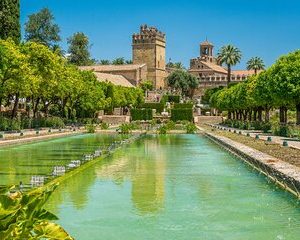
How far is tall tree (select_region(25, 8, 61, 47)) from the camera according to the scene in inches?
3059

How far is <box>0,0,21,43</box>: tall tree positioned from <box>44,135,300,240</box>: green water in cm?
2870

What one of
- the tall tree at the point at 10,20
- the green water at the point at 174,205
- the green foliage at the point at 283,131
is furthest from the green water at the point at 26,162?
the tall tree at the point at 10,20

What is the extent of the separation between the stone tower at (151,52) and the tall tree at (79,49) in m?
23.2

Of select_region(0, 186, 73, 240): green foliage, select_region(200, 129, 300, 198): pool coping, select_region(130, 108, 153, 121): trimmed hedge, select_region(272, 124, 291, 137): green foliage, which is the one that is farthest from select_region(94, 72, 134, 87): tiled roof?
select_region(0, 186, 73, 240): green foliage

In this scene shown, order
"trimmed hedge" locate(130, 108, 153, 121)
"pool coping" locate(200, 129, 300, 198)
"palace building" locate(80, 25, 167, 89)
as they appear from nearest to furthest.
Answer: "pool coping" locate(200, 129, 300, 198), "trimmed hedge" locate(130, 108, 153, 121), "palace building" locate(80, 25, 167, 89)

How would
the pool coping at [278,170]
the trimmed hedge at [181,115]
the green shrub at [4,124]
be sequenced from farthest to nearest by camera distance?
the trimmed hedge at [181,115] → the green shrub at [4,124] → the pool coping at [278,170]

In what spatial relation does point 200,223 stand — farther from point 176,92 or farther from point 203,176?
point 176,92

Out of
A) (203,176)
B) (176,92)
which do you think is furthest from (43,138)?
(176,92)

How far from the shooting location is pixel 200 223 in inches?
352

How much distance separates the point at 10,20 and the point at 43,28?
117 feet

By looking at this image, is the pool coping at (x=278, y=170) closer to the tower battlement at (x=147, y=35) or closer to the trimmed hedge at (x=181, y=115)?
the trimmed hedge at (x=181, y=115)

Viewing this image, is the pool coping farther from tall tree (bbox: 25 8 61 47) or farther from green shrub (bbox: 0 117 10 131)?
tall tree (bbox: 25 8 61 47)

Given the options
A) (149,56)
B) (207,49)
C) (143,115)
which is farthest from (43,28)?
(207,49)

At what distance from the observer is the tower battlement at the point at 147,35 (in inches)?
5157
